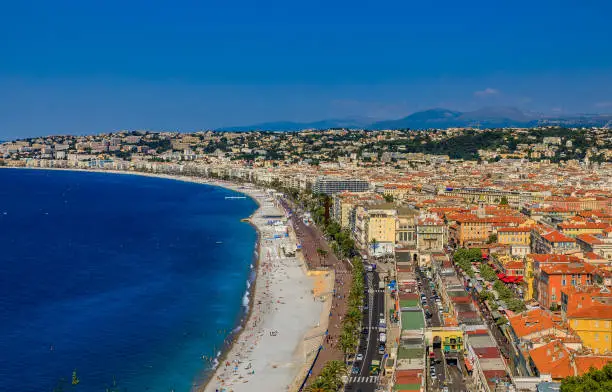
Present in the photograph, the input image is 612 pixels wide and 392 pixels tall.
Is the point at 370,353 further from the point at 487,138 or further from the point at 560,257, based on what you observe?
the point at 487,138

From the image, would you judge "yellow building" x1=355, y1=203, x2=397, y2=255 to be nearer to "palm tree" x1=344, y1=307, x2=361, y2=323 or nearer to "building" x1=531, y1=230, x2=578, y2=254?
"building" x1=531, y1=230, x2=578, y2=254

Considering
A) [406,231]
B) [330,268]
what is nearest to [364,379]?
[330,268]

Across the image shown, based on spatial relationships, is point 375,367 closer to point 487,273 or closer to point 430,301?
point 430,301

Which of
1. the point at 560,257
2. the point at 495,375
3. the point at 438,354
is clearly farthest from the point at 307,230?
the point at 495,375

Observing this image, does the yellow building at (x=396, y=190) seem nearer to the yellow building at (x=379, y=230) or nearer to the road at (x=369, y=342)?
the yellow building at (x=379, y=230)

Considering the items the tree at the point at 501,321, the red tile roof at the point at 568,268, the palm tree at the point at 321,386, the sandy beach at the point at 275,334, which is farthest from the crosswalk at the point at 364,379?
the red tile roof at the point at 568,268

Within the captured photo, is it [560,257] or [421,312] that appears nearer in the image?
[421,312]
